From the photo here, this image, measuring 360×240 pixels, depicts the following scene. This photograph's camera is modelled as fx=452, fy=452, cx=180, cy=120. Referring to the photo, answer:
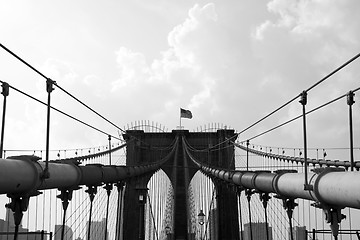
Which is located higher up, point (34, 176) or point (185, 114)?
point (185, 114)

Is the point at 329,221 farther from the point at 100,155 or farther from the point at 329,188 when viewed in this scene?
the point at 100,155

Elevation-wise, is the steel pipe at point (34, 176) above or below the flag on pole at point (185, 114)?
below

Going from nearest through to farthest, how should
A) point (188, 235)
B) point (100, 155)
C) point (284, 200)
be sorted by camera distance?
point (284, 200), point (100, 155), point (188, 235)

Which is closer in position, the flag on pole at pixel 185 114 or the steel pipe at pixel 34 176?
the steel pipe at pixel 34 176

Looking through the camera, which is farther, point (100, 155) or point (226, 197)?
point (226, 197)

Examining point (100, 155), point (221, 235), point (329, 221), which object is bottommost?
point (221, 235)

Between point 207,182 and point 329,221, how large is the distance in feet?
107

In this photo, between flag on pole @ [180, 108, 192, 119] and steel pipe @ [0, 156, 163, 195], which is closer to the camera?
steel pipe @ [0, 156, 163, 195]

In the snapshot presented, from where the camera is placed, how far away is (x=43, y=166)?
20.0 feet

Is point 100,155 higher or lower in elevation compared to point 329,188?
higher

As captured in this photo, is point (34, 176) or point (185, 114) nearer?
point (34, 176)

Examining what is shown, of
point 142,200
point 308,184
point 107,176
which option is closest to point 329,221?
point 308,184

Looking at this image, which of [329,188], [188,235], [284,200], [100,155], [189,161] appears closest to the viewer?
[329,188]

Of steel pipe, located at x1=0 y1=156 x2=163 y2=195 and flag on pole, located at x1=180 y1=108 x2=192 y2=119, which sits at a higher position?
flag on pole, located at x1=180 y1=108 x2=192 y2=119
